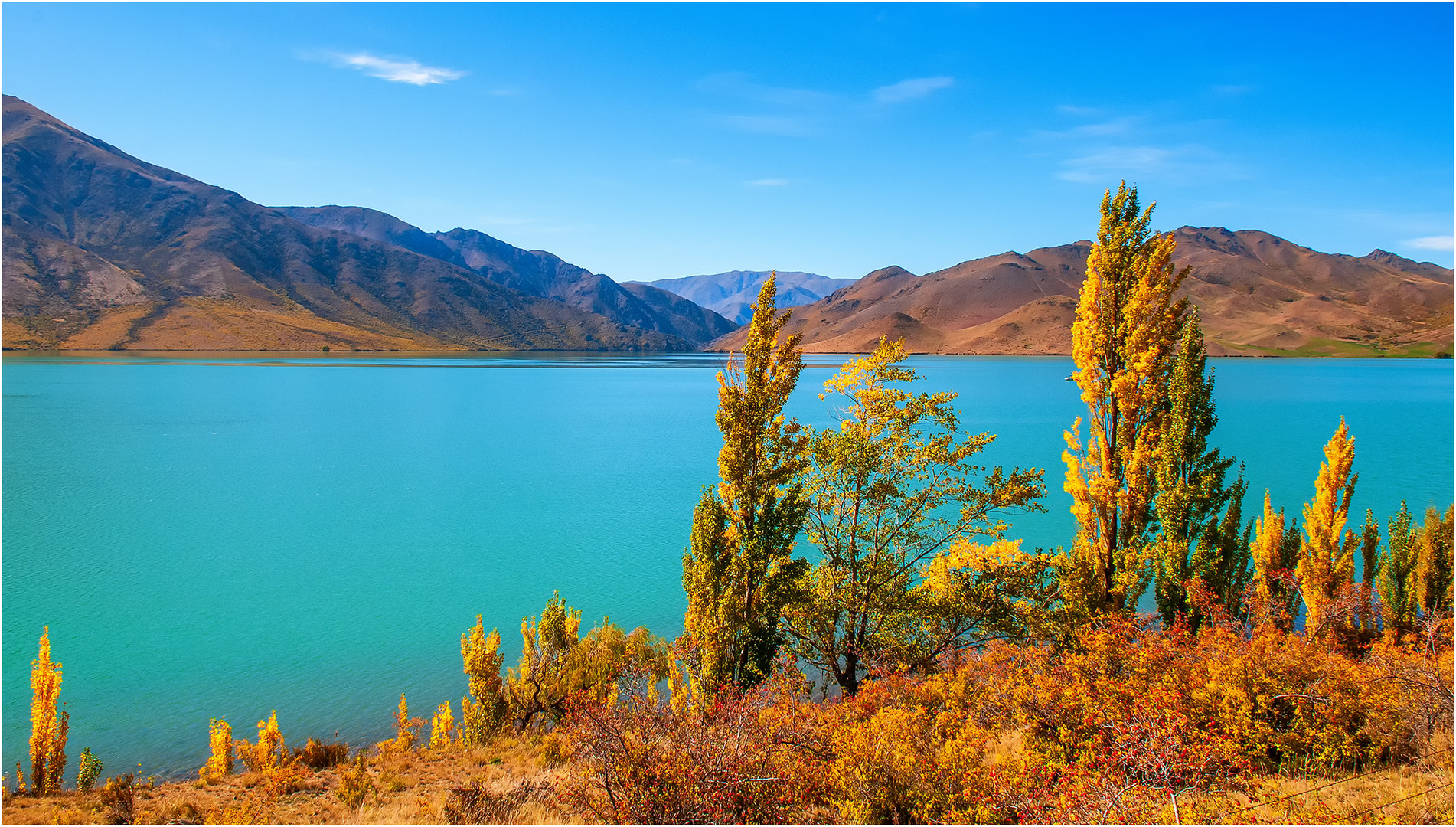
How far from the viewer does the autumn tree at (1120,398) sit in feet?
63.7

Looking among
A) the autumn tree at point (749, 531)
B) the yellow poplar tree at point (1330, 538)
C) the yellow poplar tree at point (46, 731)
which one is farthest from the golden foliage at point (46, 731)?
the yellow poplar tree at point (1330, 538)

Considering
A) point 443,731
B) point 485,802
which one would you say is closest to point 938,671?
point 485,802

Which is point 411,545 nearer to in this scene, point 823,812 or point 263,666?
point 263,666

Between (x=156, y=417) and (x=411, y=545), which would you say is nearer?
(x=411, y=545)

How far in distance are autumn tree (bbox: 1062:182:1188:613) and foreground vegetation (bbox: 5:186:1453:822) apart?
3.3 inches

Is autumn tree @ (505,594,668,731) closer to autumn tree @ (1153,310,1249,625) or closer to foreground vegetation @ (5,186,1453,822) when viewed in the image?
foreground vegetation @ (5,186,1453,822)

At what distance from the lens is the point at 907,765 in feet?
39.9

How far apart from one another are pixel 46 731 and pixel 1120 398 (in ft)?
97.6

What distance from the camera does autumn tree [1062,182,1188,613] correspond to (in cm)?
1942

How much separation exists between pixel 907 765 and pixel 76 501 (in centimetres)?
6201

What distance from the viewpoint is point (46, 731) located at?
16859 millimetres

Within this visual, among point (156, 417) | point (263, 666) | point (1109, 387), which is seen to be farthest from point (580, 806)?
point (156, 417)

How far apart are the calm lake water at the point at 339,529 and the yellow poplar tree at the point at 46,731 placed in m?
3.65

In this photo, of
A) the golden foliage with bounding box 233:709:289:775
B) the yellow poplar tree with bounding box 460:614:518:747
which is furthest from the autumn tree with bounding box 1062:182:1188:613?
the golden foliage with bounding box 233:709:289:775
